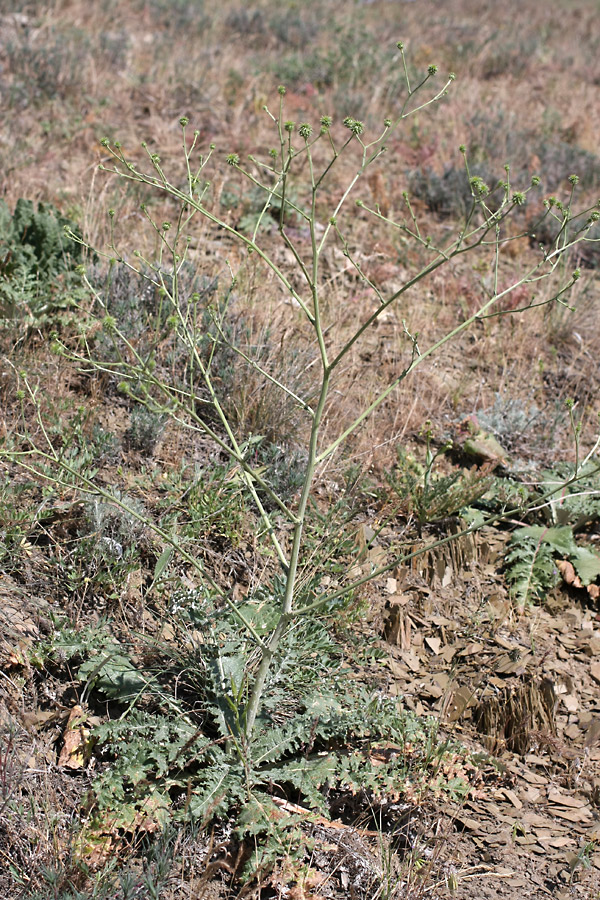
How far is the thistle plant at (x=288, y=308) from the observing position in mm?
2057

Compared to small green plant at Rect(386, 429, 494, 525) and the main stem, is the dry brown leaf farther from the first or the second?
small green plant at Rect(386, 429, 494, 525)

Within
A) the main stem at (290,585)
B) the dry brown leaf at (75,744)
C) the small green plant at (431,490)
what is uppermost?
the main stem at (290,585)

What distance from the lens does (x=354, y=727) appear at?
8.86 ft

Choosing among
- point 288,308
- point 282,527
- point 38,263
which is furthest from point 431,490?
point 38,263

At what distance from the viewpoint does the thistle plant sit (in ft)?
6.75

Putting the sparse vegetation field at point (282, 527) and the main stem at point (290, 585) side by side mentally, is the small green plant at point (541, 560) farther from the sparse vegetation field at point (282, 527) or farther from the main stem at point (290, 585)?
the main stem at point (290, 585)

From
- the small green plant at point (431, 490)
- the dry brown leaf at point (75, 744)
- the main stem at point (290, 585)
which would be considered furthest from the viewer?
the small green plant at point (431, 490)

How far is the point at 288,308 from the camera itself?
4.62 m

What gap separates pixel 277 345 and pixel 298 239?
1.58 metres

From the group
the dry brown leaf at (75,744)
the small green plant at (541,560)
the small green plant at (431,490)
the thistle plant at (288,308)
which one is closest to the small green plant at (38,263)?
the thistle plant at (288,308)

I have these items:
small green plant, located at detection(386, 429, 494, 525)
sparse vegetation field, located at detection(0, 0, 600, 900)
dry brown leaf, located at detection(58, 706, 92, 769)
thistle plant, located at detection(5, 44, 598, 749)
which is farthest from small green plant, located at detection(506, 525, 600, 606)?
dry brown leaf, located at detection(58, 706, 92, 769)

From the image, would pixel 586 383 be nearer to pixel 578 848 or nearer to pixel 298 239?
pixel 298 239

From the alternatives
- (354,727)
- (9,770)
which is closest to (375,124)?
(354,727)

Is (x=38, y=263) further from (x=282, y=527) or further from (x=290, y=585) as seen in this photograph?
(x=290, y=585)
